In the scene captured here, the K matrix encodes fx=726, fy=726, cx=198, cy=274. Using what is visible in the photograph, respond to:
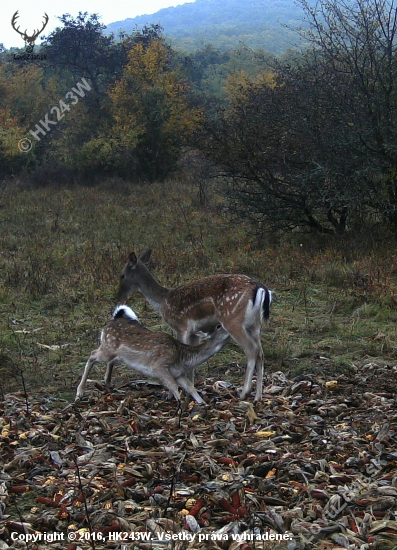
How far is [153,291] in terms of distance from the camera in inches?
321

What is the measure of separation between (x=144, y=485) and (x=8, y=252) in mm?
10296

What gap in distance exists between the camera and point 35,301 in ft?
35.0

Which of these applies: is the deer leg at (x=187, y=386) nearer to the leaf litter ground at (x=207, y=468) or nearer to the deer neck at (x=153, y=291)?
the leaf litter ground at (x=207, y=468)

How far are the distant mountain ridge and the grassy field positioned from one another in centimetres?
5636

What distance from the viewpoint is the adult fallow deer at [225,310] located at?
263 inches

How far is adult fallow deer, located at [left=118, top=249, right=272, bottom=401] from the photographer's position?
22.0 feet

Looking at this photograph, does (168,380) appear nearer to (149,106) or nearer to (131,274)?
(131,274)

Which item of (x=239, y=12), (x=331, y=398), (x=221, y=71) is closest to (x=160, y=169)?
(x=331, y=398)

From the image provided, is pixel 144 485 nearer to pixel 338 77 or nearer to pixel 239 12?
pixel 338 77

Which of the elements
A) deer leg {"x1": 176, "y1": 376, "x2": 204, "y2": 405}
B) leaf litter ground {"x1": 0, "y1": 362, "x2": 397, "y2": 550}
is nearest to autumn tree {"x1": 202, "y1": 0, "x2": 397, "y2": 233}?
leaf litter ground {"x1": 0, "y1": 362, "x2": 397, "y2": 550}

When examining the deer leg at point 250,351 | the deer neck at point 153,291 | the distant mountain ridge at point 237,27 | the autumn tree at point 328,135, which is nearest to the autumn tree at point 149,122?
the autumn tree at point 328,135

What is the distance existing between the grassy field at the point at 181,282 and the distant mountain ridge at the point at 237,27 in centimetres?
5636

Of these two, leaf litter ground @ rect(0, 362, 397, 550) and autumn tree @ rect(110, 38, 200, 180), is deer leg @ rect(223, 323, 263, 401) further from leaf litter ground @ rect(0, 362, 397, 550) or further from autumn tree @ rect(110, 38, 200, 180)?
autumn tree @ rect(110, 38, 200, 180)

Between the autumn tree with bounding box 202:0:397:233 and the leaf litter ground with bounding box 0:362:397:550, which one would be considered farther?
the autumn tree with bounding box 202:0:397:233
